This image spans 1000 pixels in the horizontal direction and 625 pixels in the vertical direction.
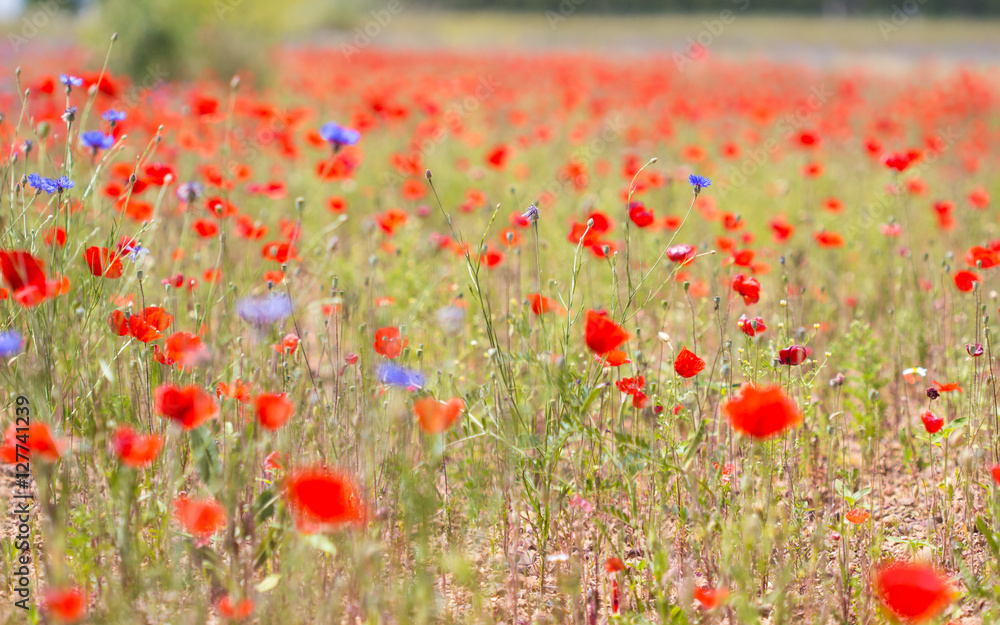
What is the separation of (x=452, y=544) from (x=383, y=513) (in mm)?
209

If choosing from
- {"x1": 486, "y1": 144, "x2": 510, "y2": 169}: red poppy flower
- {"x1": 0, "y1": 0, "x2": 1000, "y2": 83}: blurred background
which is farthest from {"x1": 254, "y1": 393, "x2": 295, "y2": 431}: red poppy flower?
{"x1": 0, "y1": 0, "x2": 1000, "y2": 83}: blurred background

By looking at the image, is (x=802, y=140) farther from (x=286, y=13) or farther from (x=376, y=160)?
(x=286, y=13)

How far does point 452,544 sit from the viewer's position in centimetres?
178

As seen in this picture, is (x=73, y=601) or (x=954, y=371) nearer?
(x=73, y=601)

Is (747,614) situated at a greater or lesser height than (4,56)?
greater

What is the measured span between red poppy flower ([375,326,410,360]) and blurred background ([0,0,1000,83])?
6.46 meters

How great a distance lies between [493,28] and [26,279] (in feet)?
109

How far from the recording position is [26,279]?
1.53 metres

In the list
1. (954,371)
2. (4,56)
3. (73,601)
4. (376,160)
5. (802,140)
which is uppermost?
(802,140)

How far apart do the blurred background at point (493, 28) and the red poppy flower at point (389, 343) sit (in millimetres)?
6461

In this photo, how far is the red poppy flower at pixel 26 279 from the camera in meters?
1.47

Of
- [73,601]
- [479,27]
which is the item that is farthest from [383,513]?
[479,27]

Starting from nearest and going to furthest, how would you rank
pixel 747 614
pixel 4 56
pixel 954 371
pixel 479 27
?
pixel 747 614
pixel 954 371
pixel 4 56
pixel 479 27

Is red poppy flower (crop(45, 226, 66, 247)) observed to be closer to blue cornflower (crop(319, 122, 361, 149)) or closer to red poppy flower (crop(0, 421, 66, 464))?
red poppy flower (crop(0, 421, 66, 464))
